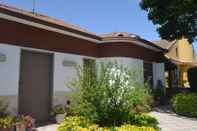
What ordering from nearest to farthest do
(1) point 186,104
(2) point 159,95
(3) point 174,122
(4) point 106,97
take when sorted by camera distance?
(4) point 106,97 → (3) point 174,122 → (1) point 186,104 → (2) point 159,95

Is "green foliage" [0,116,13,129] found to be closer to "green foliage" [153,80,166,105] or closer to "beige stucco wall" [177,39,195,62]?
"green foliage" [153,80,166,105]

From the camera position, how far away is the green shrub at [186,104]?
1543 cm

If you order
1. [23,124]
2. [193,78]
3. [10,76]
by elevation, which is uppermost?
[193,78]

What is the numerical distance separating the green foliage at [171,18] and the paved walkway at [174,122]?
14.6 feet

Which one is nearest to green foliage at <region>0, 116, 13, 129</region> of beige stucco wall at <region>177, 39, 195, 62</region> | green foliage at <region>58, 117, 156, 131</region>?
green foliage at <region>58, 117, 156, 131</region>

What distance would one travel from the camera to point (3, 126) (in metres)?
9.51

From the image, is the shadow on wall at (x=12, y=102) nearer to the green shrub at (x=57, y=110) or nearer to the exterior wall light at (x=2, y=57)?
the exterior wall light at (x=2, y=57)

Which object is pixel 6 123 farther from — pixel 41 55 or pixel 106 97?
pixel 41 55

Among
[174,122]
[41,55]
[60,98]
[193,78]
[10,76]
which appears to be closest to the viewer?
[10,76]

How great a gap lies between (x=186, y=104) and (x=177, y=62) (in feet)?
33.7

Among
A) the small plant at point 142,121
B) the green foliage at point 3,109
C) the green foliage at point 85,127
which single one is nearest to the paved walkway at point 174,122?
the small plant at point 142,121

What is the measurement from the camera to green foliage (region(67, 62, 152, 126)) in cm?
745

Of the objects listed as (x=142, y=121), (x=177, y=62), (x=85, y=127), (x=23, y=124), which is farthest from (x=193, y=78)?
(x=85, y=127)

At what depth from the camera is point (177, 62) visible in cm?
2553
